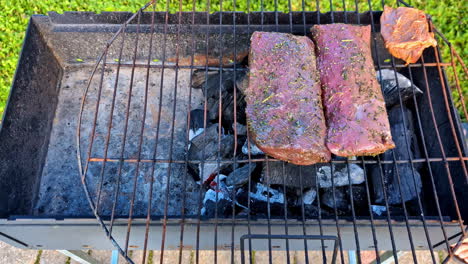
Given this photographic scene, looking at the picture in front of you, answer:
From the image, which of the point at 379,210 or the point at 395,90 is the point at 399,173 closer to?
the point at 379,210

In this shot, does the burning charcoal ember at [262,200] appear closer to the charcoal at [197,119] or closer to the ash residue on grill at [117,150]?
the ash residue on grill at [117,150]

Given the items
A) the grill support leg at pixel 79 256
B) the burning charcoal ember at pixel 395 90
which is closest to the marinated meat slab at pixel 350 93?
the burning charcoal ember at pixel 395 90

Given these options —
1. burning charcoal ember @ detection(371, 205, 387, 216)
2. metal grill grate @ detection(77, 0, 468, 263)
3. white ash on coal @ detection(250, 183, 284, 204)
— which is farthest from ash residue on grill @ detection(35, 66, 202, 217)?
burning charcoal ember @ detection(371, 205, 387, 216)

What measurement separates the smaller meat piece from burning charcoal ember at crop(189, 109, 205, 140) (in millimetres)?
1728

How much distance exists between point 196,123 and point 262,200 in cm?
98

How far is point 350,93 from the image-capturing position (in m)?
2.50

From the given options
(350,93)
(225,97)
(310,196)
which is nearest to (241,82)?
(225,97)

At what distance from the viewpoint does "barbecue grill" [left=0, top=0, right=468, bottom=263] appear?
244cm

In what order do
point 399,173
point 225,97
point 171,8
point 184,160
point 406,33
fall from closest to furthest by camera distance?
point 184,160 < point 406,33 < point 399,173 < point 225,97 < point 171,8

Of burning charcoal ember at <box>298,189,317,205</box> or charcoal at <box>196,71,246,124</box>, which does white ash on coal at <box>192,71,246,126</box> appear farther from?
burning charcoal ember at <box>298,189,317,205</box>

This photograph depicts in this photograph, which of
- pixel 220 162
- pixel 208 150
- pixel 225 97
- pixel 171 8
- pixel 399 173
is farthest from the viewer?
pixel 171 8

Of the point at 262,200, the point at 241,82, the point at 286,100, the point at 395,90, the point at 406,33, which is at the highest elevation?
the point at 406,33

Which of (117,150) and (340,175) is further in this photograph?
(117,150)

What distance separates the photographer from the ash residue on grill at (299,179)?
108 inches
